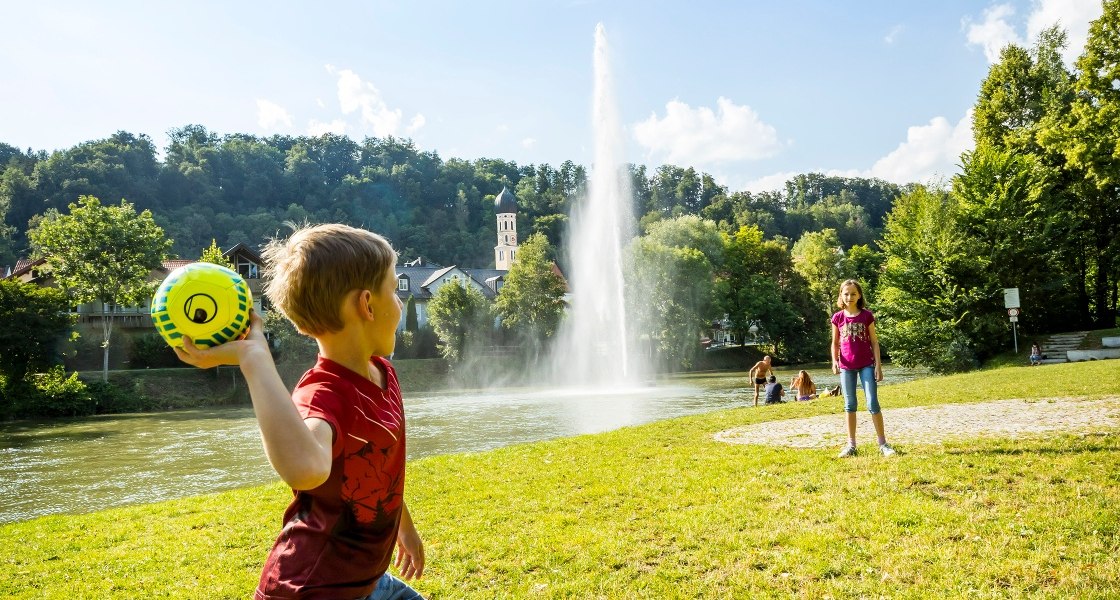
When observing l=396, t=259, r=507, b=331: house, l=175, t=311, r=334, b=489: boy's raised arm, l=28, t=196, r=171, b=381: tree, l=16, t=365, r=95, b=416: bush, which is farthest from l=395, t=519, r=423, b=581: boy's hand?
l=396, t=259, r=507, b=331: house

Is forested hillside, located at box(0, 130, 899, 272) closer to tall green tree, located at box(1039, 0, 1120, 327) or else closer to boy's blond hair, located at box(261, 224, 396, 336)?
tall green tree, located at box(1039, 0, 1120, 327)

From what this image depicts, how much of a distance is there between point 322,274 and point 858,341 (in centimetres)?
846

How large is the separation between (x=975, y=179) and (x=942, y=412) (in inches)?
1092

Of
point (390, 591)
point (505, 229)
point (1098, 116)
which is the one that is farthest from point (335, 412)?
point (505, 229)

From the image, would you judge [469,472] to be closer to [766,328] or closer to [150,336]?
[150,336]

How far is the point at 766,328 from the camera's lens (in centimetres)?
6631

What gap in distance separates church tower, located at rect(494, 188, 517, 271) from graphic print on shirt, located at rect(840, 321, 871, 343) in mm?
103768

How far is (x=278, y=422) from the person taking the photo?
1.92 meters

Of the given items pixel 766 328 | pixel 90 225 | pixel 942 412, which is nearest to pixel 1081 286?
pixel 766 328

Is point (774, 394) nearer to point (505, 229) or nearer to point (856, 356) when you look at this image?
point (856, 356)

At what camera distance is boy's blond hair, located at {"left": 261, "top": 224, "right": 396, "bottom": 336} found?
2258 millimetres

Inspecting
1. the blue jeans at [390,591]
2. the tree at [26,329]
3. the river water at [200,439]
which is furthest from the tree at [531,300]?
the blue jeans at [390,591]

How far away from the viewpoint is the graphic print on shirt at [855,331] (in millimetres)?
9289

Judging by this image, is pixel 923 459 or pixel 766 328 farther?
pixel 766 328
